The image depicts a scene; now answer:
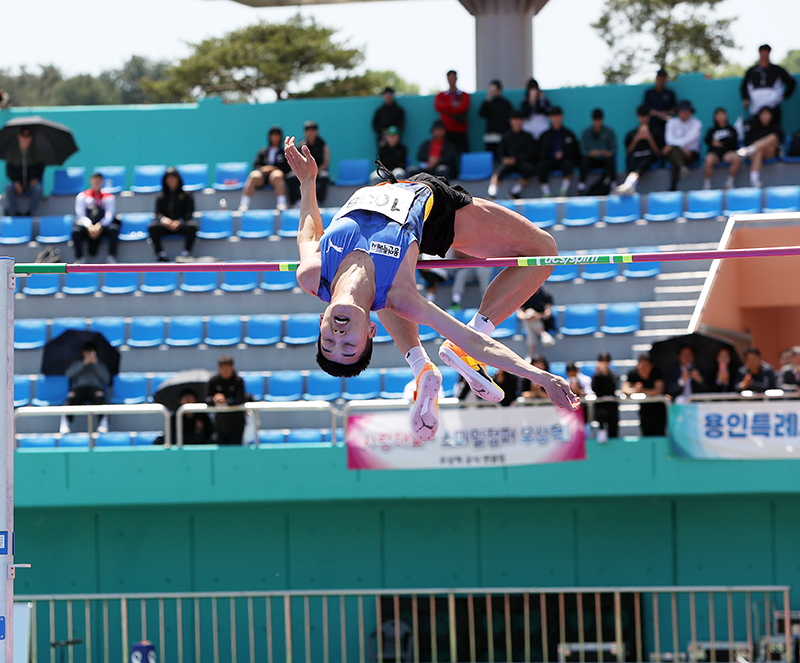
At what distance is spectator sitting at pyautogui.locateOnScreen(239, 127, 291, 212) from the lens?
14164 millimetres

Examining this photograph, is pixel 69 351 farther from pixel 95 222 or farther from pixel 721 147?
pixel 721 147

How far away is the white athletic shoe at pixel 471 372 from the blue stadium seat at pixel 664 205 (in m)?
8.38

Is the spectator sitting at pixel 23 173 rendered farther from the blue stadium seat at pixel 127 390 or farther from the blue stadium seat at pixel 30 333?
the blue stadium seat at pixel 127 390

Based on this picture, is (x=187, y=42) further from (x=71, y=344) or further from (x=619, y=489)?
(x=619, y=489)

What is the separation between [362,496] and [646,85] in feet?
26.7

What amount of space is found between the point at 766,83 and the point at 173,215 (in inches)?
300

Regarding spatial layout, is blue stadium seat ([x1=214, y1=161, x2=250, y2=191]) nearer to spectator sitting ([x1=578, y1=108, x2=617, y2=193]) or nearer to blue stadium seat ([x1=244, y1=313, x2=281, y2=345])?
blue stadium seat ([x1=244, y1=313, x2=281, y2=345])

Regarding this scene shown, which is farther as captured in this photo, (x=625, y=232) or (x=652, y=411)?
(x=625, y=232)

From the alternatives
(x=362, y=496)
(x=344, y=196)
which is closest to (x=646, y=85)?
(x=344, y=196)

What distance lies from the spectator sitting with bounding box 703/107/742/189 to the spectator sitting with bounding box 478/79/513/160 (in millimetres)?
2584

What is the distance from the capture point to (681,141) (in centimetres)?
1382

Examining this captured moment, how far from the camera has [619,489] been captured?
1005cm

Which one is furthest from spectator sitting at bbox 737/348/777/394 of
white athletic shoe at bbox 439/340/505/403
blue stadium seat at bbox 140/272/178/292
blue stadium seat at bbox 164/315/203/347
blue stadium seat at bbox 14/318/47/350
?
blue stadium seat at bbox 14/318/47/350

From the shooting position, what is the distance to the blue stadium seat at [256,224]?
1376 centimetres
